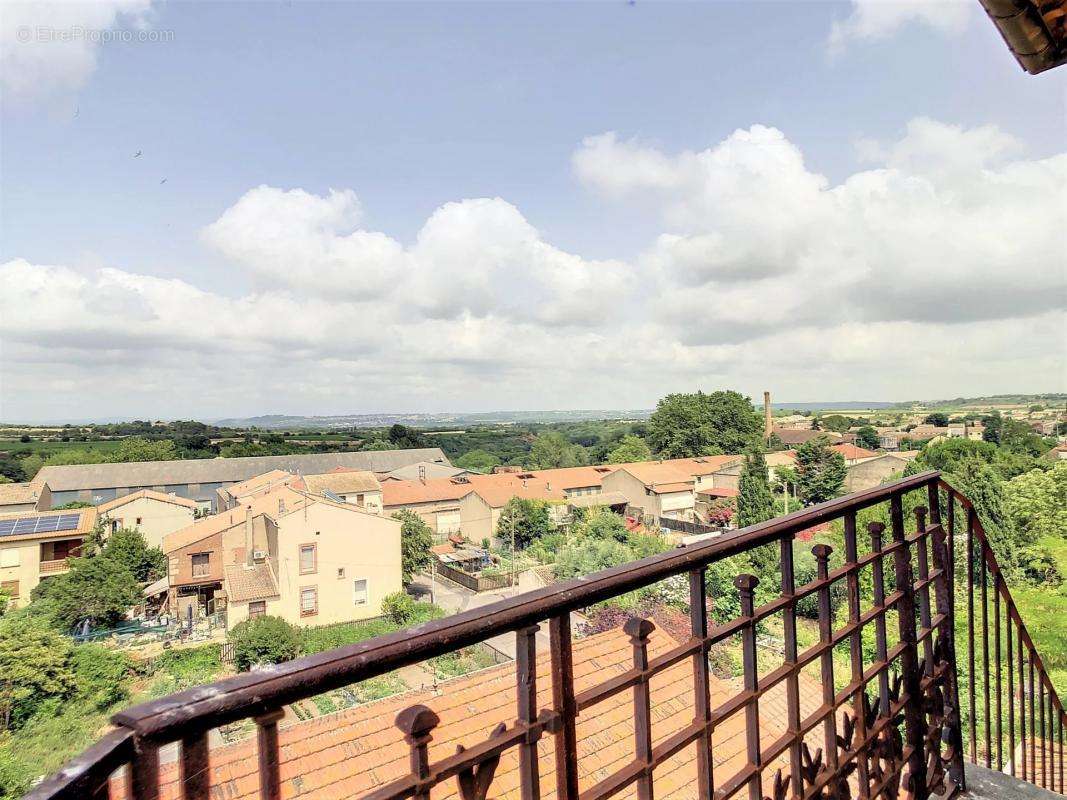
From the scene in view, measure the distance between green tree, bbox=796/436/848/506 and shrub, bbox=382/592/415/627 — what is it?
23.2 metres

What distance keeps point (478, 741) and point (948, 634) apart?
5.13ft

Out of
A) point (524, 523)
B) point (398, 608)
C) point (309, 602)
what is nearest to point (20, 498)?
point (309, 602)

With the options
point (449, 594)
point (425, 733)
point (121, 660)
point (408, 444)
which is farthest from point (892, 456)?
point (408, 444)

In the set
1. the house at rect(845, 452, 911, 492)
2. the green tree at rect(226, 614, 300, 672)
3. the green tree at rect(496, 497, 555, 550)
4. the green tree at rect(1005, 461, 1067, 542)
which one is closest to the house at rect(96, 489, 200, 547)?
the green tree at rect(226, 614, 300, 672)

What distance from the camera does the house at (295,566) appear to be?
16609mm

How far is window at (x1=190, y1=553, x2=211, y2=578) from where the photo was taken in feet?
63.9

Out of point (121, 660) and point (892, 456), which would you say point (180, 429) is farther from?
point (892, 456)

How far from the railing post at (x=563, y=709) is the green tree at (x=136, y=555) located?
→ 22.5 metres

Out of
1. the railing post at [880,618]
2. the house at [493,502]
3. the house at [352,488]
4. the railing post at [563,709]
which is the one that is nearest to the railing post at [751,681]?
the railing post at [563,709]

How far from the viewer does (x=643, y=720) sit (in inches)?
37.2

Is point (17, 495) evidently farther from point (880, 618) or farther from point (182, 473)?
point (880, 618)

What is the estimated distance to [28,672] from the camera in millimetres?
11984

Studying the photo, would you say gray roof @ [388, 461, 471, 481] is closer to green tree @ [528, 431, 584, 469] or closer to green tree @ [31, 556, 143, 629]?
green tree @ [528, 431, 584, 469]

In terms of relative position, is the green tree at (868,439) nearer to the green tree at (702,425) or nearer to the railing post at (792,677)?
the green tree at (702,425)
